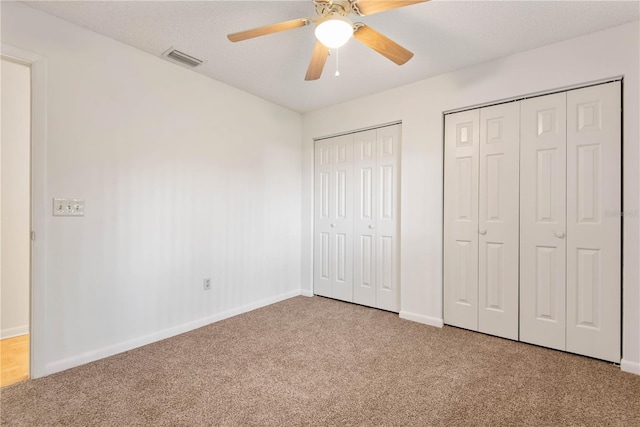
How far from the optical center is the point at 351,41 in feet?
7.76

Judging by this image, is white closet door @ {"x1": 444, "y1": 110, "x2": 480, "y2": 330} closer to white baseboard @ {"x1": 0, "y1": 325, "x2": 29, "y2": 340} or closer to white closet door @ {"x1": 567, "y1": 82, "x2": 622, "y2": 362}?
white closet door @ {"x1": 567, "y1": 82, "x2": 622, "y2": 362}

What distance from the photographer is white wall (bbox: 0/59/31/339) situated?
2.79 meters

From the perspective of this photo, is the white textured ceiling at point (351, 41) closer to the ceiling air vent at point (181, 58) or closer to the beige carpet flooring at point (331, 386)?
the ceiling air vent at point (181, 58)

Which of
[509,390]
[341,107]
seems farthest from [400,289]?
[341,107]

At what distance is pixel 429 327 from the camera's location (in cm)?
295

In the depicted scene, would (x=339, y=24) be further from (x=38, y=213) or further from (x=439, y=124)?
(x=38, y=213)

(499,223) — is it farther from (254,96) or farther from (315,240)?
(254,96)

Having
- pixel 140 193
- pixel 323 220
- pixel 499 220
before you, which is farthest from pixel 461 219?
pixel 140 193

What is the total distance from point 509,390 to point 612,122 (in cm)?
199

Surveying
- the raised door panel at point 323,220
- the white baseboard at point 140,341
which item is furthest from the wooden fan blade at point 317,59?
the white baseboard at point 140,341

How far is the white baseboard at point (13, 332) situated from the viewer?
9.21ft

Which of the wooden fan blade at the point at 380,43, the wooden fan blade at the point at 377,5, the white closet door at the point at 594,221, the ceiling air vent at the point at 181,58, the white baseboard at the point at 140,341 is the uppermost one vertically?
the ceiling air vent at the point at 181,58

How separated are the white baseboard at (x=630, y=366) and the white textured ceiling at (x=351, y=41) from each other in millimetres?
2320

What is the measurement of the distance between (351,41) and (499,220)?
1.93 m
